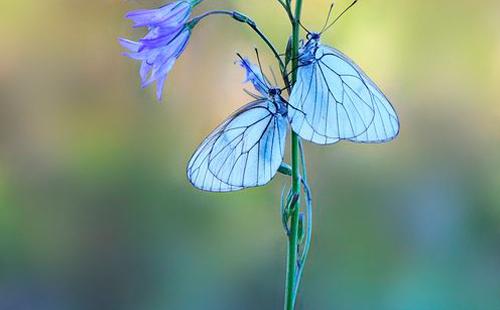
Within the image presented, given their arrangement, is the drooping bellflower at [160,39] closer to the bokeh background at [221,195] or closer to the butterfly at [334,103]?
the butterfly at [334,103]

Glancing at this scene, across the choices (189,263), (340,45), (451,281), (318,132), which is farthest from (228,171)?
(451,281)

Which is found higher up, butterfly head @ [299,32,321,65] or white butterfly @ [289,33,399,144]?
butterfly head @ [299,32,321,65]

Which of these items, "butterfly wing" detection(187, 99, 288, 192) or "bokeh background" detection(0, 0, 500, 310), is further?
"bokeh background" detection(0, 0, 500, 310)

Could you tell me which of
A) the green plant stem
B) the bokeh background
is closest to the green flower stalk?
the green plant stem

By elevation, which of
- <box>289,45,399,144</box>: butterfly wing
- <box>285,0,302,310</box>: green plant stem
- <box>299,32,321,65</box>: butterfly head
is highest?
<box>299,32,321,65</box>: butterfly head

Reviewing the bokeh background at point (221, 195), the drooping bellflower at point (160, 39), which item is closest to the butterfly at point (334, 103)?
the drooping bellflower at point (160, 39)

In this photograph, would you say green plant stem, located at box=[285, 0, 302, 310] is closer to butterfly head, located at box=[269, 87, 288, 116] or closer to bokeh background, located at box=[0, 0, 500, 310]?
butterfly head, located at box=[269, 87, 288, 116]

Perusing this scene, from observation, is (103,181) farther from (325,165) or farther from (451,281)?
(451,281)
